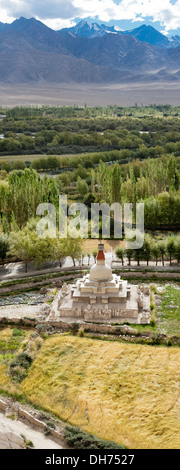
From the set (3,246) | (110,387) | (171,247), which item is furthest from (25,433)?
(3,246)

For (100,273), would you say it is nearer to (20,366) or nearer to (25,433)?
(20,366)

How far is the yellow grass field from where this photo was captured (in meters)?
26.3

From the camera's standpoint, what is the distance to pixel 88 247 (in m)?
60.6

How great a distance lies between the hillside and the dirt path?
2.09 m

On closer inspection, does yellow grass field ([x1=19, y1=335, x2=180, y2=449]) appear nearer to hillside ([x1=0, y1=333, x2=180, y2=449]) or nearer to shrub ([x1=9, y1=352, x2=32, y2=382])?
hillside ([x1=0, y1=333, x2=180, y2=449])

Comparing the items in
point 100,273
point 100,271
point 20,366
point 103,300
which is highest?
point 100,271

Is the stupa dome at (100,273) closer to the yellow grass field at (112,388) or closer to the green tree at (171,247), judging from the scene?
the yellow grass field at (112,388)

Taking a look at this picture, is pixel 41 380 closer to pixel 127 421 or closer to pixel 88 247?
pixel 127 421

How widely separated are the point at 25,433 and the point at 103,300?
54.4 feet

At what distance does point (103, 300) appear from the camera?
41.4 meters

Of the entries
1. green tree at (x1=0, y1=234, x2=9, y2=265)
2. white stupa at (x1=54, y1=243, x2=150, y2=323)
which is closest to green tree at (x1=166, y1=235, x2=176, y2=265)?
white stupa at (x1=54, y1=243, x2=150, y2=323)

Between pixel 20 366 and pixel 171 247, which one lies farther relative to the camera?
pixel 171 247

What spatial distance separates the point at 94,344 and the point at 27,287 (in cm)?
1440

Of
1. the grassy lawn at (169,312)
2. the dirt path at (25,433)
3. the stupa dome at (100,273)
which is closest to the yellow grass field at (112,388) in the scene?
the dirt path at (25,433)
